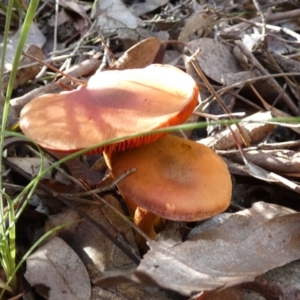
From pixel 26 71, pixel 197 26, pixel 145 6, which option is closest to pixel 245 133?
pixel 197 26

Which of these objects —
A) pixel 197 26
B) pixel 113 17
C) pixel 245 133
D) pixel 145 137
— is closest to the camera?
pixel 145 137

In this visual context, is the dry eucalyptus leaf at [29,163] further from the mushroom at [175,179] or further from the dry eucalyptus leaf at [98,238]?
the mushroom at [175,179]

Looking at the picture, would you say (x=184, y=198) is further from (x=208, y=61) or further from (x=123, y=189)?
(x=208, y=61)

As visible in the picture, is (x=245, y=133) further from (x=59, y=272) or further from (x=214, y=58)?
(x=59, y=272)

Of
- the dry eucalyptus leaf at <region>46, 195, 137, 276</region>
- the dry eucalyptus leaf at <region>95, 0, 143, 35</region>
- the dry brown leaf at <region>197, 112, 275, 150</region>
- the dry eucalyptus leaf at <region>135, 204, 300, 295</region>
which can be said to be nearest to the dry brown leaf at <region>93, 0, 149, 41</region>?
the dry eucalyptus leaf at <region>95, 0, 143, 35</region>

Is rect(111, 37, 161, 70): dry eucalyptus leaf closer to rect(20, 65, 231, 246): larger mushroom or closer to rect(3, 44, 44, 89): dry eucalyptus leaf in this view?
rect(3, 44, 44, 89): dry eucalyptus leaf

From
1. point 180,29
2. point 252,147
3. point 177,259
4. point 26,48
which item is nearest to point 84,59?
point 26,48
